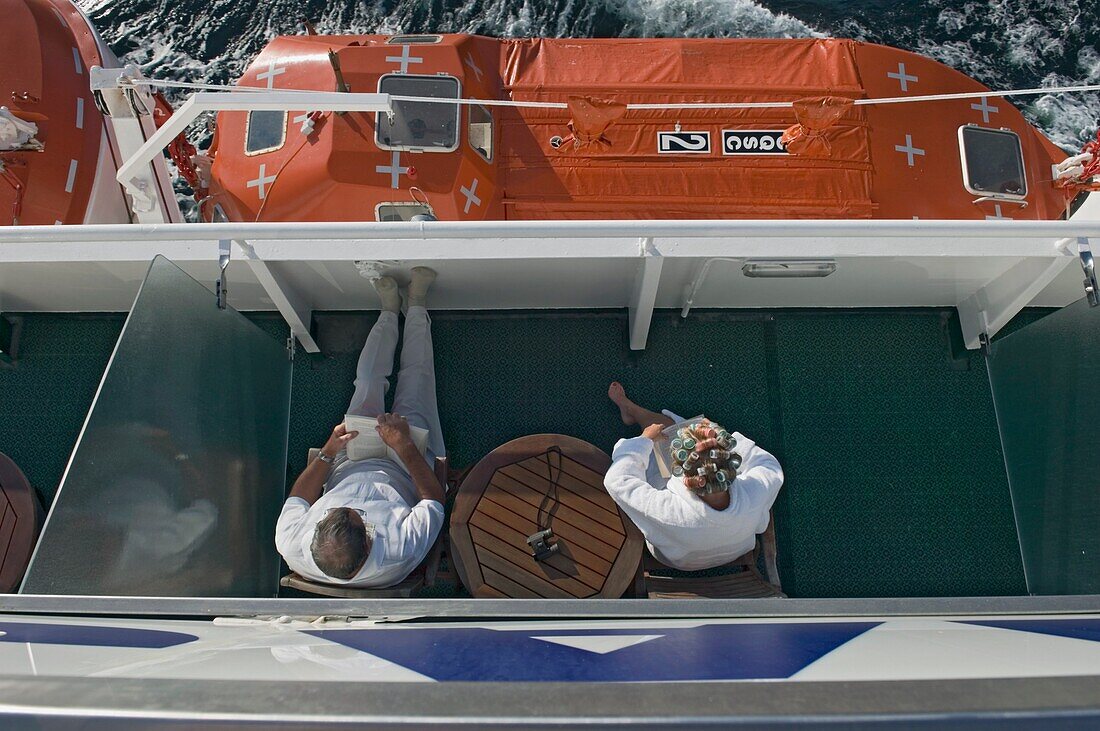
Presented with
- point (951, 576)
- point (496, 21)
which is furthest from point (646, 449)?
point (496, 21)

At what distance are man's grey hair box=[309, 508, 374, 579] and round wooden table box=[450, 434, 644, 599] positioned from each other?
48 centimetres

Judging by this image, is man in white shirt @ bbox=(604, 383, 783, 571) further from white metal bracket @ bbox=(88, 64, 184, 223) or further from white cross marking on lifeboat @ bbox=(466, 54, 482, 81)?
white cross marking on lifeboat @ bbox=(466, 54, 482, 81)

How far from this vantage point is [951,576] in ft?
12.0

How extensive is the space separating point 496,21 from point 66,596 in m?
7.53

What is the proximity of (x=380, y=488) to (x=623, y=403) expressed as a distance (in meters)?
1.34

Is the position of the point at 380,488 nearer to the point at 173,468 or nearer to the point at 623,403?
the point at 173,468

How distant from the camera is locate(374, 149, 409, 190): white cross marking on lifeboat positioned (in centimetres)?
460

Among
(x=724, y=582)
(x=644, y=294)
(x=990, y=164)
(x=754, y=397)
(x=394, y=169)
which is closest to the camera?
(x=724, y=582)

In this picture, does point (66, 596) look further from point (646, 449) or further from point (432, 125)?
point (432, 125)

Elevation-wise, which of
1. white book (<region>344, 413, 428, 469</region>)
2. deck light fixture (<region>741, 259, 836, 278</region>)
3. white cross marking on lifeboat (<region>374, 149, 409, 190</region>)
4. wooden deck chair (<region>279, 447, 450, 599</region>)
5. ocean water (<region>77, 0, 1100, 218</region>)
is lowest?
wooden deck chair (<region>279, 447, 450, 599</region>)

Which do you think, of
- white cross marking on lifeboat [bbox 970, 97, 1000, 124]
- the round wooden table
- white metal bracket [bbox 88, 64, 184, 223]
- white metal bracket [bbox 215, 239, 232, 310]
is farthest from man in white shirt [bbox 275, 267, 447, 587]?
white cross marking on lifeboat [bbox 970, 97, 1000, 124]

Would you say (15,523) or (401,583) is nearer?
(401,583)

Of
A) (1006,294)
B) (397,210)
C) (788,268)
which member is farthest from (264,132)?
(1006,294)

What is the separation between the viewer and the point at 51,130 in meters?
4.72
